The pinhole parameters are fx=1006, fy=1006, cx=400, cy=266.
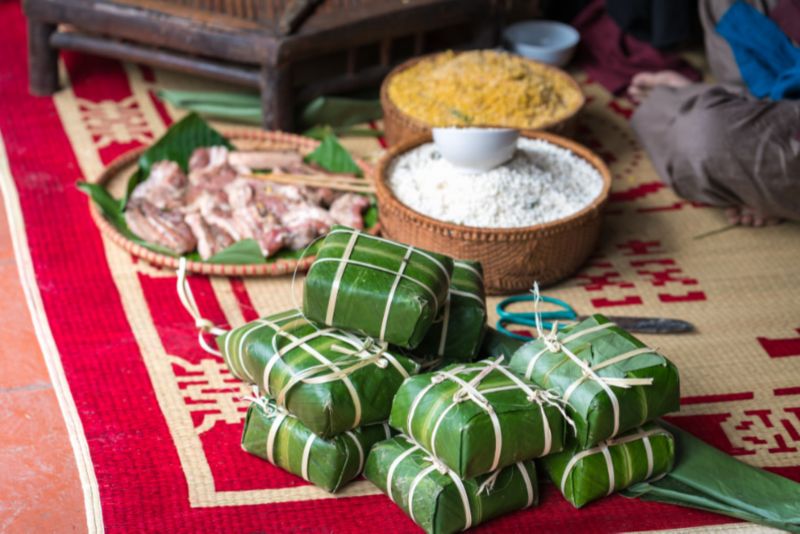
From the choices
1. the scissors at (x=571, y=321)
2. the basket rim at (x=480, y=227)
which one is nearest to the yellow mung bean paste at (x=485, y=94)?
the basket rim at (x=480, y=227)

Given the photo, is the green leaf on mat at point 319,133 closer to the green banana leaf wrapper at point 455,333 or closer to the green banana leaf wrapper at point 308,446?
the green banana leaf wrapper at point 455,333

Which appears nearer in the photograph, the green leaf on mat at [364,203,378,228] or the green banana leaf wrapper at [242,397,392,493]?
the green banana leaf wrapper at [242,397,392,493]

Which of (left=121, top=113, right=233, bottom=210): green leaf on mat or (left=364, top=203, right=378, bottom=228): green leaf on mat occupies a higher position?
(left=121, top=113, right=233, bottom=210): green leaf on mat

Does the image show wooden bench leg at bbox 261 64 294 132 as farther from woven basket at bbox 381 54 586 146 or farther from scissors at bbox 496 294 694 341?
scissors at bbox 496 294 694 341

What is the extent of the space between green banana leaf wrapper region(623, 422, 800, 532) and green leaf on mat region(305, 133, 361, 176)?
145cm

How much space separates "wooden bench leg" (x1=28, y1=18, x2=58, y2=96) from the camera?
3445mm

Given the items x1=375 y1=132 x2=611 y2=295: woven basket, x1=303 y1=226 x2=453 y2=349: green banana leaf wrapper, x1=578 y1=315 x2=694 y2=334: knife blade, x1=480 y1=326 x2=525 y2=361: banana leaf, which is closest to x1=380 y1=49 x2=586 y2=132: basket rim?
x1=375 y1=132 x2=611 y2=295: woven basket

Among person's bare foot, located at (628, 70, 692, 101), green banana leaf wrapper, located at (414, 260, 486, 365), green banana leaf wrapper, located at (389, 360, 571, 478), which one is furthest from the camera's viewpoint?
person's bare foot, located at (628, 70, 692, 101)

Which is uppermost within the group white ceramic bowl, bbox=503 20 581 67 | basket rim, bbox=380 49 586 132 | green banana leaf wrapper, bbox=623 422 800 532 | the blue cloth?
the blue cloth

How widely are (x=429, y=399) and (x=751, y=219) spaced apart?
5.10ft

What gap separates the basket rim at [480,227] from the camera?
2445 mm

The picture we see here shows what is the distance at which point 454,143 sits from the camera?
2.58m

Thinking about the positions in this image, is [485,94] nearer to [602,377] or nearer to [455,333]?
[455,333]

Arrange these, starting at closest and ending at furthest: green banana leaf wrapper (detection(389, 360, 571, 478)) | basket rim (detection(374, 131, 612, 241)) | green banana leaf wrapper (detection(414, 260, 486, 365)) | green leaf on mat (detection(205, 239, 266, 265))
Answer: green banana leaf wrapper (detection(389, 360, 571, 478)), green banana leaf wrapper (detection(414, 260, 486, 365)), basket rim (detection(374, 131, 612, 241)), green leaf on mat (detection(205, 239, 266, 265))
